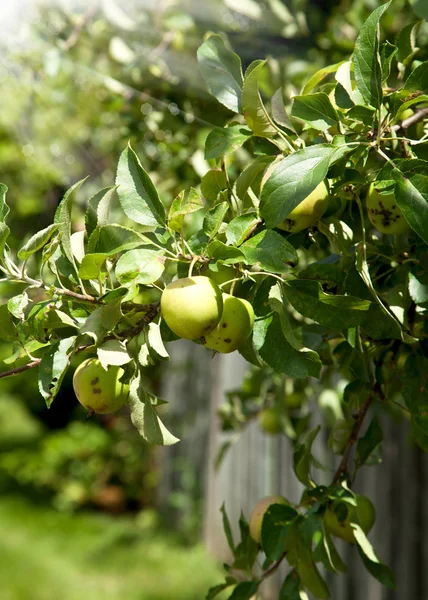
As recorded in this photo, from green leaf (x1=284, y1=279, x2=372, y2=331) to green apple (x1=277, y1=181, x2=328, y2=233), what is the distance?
0.07m

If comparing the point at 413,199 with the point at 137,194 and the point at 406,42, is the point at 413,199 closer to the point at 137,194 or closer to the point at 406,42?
the point at 137,194

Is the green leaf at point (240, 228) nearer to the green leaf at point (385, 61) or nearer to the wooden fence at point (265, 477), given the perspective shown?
the green leaf at point (385, 61)

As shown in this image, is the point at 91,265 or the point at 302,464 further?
the point at 302,464

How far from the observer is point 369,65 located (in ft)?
2.40

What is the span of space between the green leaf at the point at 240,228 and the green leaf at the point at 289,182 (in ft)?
0.16

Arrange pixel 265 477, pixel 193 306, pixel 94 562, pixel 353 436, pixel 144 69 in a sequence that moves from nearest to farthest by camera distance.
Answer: pixel 193 306
pixel 353 436
pixel 144 69
pixel 265 477
pixel 94 562

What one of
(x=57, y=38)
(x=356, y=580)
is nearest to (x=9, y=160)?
(x=57, y=38)

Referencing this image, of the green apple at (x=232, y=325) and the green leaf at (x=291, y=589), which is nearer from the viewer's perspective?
the green apple at (x=232, y=325)

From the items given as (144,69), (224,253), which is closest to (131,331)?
(224,253)

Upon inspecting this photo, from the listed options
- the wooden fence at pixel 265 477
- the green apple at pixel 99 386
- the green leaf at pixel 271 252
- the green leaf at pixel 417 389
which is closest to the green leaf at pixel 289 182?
the green leaf at pixel 271 252

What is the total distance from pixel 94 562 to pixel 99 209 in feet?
12.2

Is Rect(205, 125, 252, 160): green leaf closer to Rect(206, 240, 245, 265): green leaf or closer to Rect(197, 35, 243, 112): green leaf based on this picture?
Rect(197, 35, 243, 112): green leaf

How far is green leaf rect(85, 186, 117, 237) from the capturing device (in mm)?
746

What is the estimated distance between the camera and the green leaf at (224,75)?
84 cm
